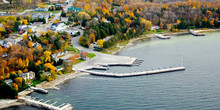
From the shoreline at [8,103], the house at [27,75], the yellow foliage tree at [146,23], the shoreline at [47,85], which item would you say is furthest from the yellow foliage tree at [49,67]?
the yellow foliage tree at [146,23]

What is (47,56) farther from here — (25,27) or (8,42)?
(25,27)

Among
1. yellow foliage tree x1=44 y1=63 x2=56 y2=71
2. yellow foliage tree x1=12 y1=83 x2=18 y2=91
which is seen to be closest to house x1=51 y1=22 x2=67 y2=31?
yellow foliage tree x1=44 y1=63 x2=56 y2=71

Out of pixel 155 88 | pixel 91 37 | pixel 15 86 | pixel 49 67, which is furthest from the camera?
pixel 91 37

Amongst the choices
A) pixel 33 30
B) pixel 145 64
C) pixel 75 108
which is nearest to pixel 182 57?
pixel 145 64

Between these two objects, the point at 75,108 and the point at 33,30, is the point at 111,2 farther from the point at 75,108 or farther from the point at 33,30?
the point at 75,108

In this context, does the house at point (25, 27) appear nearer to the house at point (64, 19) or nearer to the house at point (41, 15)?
the house at point (41, 15)

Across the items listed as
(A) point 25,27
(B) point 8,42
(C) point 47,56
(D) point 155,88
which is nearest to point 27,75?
(C) point 47,56

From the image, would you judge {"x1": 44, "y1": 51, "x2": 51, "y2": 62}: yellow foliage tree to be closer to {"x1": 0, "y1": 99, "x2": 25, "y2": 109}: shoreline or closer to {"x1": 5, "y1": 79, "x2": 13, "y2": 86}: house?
{"x1": 5, "y1": 79, "x2": 13, "y2": 86}: house

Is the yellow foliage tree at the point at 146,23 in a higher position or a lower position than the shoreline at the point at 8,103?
higher
